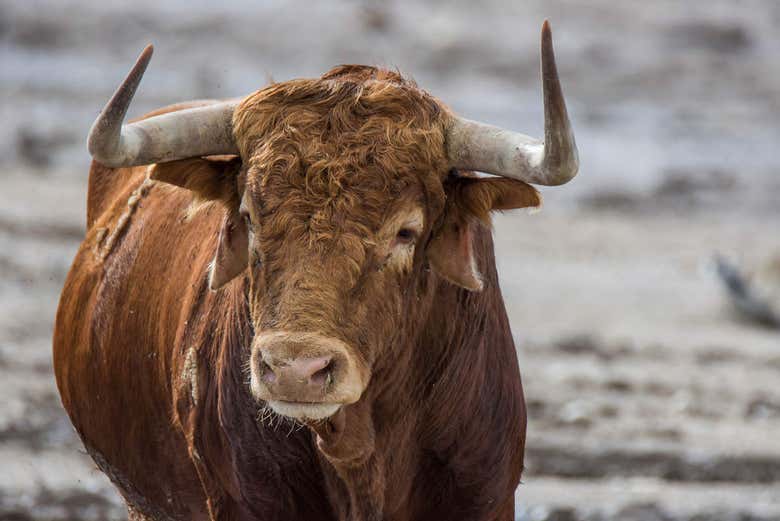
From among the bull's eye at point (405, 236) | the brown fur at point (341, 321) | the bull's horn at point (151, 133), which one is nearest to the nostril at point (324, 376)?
the brown fur at point (341, 321)

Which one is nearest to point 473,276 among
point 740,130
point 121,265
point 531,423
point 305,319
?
point 305,319

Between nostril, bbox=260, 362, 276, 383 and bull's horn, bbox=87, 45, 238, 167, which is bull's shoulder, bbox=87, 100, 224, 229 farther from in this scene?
nostril, bbox=260, 362, 276, 383

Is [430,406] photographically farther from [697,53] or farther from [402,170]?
[697,53]

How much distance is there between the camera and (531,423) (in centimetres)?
1001

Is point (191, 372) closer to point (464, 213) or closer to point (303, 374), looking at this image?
point (464, 213)

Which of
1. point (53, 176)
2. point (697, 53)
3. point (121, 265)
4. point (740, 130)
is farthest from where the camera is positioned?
point (697, 53)

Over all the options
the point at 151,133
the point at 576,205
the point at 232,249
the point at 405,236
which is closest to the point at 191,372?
the point at 232,249

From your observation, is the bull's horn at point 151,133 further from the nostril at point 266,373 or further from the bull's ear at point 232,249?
the nostril at point 266,373

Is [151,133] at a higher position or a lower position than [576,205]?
higher

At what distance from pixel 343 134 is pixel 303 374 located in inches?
34.4

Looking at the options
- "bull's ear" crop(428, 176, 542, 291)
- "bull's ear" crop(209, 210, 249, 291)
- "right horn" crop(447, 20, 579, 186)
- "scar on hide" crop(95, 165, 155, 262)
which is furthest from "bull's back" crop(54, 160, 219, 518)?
"right horn" crop(447, 20, 579, 186)

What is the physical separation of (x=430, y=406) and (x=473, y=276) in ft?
1.86

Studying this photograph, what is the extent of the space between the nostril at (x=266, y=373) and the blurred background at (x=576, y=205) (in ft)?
5.16

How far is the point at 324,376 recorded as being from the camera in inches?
163
